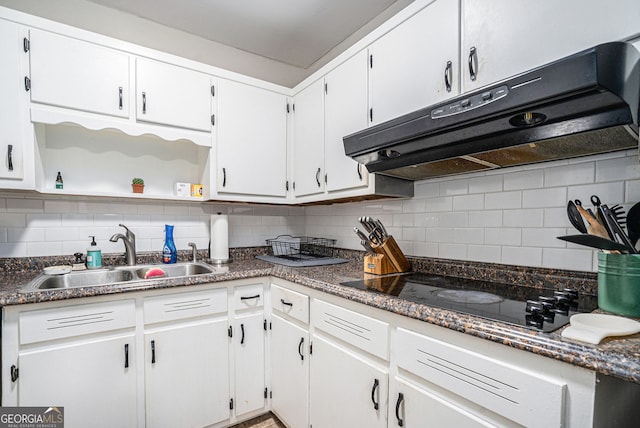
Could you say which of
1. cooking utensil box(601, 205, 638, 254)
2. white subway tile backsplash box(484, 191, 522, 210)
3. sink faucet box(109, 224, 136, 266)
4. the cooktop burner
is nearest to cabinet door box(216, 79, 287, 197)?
sink faucet box(109, 224, 136, 266)

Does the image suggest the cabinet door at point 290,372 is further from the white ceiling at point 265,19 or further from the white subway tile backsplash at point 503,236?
the white ceiling at point 265,19

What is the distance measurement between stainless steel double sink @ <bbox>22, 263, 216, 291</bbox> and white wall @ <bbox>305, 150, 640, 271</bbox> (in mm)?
1237

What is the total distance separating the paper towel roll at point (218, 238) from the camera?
212cm

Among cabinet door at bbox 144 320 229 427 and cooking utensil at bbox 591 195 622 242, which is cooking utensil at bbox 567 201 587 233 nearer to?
cooking utensil at bbox 591 195 622 242

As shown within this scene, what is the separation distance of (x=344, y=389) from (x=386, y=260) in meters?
0.63

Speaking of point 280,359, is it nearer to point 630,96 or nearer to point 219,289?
point 219,289

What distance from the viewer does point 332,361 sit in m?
1.36

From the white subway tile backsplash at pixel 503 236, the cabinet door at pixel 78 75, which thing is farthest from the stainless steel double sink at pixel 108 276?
the white subway tile backsplash at pixel 503 236

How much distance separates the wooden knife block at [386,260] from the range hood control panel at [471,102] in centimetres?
72

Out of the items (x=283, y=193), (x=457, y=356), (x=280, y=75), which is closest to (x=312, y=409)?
(x=457, y=356)

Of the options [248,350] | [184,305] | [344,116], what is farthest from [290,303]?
[344,116]

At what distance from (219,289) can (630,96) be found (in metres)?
1.79

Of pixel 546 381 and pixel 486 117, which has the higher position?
pixel 486 117

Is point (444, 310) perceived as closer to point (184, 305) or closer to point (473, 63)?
point (473, 63)
